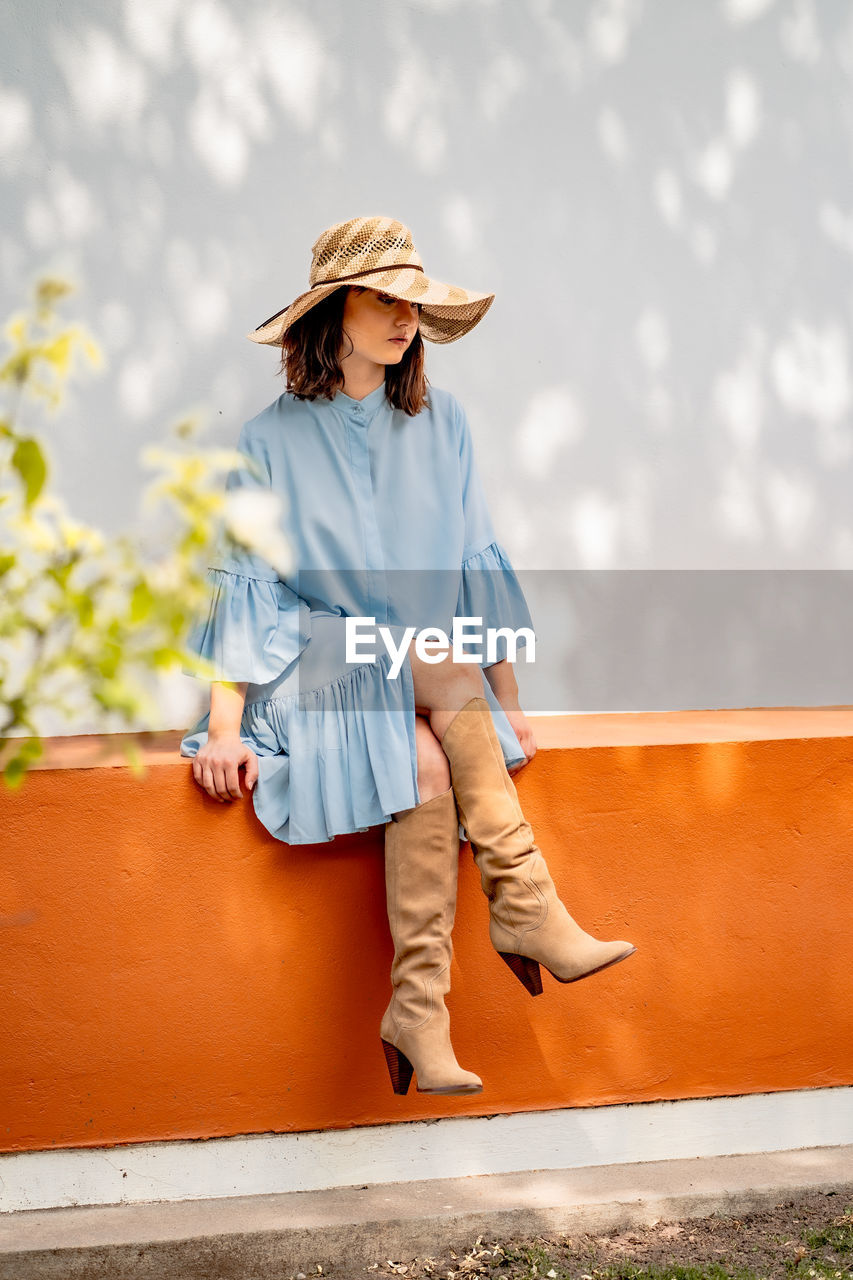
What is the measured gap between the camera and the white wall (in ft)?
10.3

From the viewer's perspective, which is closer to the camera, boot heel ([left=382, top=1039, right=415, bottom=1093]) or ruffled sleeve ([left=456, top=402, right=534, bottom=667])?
boot heel ([left=382, top=1039, right=415, bottom=1093])

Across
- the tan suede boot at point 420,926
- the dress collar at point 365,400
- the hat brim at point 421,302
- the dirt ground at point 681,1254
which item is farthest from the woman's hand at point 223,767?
the dirt ground at point 681,1254

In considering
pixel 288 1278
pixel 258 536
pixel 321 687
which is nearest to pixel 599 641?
pixel 321 687

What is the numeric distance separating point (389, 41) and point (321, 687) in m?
1.67

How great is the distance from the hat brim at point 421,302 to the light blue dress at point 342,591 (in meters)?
0.15

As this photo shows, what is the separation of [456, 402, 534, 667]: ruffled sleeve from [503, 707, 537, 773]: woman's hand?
13 centimetres

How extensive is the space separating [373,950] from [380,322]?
1317 mm

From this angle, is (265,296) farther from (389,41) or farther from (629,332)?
(629,332)

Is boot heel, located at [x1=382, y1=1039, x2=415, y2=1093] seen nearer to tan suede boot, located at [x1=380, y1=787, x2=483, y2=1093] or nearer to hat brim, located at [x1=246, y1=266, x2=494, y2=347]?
tan suede boot, located at [x1=380, y1=787, x2=483, y2=1093]

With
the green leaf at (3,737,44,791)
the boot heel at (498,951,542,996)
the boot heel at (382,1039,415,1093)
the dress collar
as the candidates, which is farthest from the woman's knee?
the green leaf at (3,737,44,791)

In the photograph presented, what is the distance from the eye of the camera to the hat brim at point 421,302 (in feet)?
8.74

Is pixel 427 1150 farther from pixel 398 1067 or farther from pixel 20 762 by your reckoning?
pixel 20 762

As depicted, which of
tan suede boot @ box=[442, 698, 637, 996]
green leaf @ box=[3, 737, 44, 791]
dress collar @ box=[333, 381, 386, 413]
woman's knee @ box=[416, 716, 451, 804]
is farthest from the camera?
dress collar @ box=[333, 381, 386, 413]

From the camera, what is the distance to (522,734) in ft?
9.23
